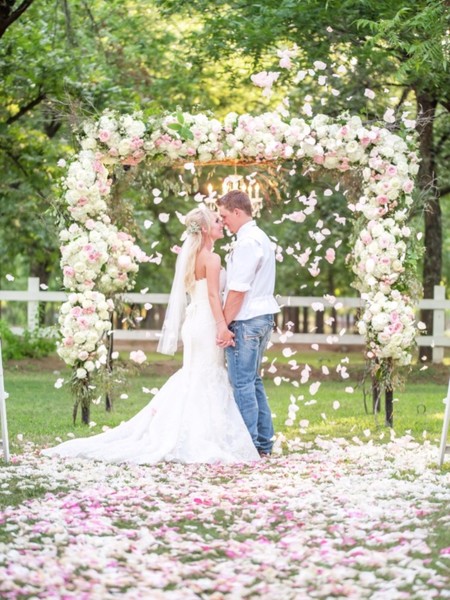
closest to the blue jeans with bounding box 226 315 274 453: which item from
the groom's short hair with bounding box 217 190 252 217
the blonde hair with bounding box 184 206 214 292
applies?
the blonde hair with bounding box 184 206 214 292

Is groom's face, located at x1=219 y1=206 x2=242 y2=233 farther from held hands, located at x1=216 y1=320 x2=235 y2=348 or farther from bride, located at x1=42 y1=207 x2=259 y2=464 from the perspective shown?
held hands, located at x1=216 y1=320 x2=235 y2=348

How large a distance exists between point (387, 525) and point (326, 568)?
2.99ft

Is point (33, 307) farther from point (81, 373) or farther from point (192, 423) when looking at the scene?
point (192, 423)

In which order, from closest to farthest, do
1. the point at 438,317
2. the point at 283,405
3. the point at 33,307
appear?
the point at 283,405 → the point at 438,317 → the point at 33,307

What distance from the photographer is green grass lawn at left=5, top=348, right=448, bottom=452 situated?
1008cm

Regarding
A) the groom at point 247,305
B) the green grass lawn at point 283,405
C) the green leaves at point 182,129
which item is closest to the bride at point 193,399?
the groom at point 247,305

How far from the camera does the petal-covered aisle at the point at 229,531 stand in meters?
4.60

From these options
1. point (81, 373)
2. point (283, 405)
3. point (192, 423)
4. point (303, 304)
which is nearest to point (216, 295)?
point (192, 423)

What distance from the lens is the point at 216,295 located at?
8.38 m

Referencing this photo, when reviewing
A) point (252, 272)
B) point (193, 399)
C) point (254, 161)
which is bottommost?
point (193, 399)

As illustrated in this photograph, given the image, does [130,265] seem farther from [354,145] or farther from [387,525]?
[387,525]

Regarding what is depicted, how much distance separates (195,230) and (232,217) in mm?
334

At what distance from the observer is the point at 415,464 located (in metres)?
7.90

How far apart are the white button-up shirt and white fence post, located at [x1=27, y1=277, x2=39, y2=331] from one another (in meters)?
9.97
